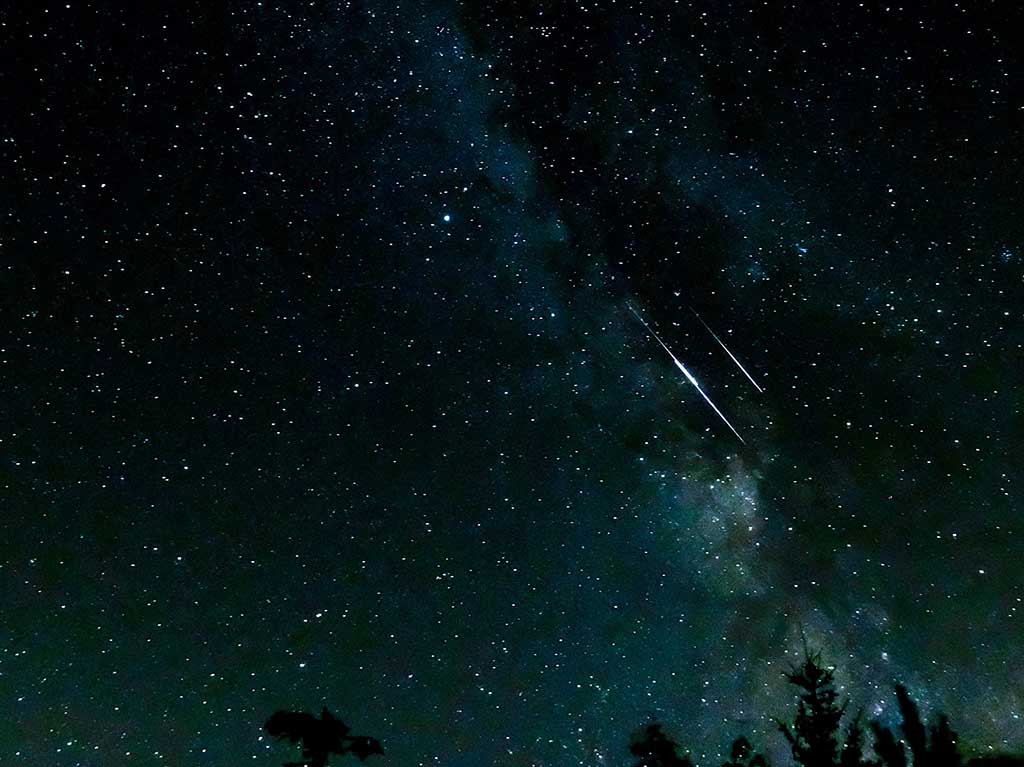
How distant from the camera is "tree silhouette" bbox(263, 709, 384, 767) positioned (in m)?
11.3

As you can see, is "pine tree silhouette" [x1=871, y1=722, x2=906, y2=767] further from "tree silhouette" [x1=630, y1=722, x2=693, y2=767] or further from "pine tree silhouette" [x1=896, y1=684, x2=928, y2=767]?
"tree silhouette" [x1=630, y1=722, x2=693, y2=767]

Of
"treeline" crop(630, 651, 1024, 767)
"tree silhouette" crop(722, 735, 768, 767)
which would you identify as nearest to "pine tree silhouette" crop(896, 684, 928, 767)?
"treeline" crop(630, 651, 1024, 767)

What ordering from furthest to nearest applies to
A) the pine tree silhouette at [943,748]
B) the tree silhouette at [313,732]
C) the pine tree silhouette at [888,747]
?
the tree silhouette at [313,732]
the pine tree silhouette at [888,747]
the pine tree silhouette at [943,748]

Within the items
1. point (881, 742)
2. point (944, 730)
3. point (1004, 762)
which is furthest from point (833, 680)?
point (1004, 762)

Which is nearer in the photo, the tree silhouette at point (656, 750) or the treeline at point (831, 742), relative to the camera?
the treeline at point (831, 742)

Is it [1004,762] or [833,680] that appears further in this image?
[833,680]

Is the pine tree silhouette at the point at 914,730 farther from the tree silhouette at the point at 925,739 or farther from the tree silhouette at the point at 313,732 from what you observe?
the tree silhouette at the point at 313,732

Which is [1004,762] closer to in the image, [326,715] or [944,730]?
[944,730]

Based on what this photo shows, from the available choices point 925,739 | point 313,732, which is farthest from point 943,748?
point 313,732

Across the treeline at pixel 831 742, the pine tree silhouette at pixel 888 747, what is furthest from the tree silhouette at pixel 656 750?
the pine tree silhouette at pixel 888 747

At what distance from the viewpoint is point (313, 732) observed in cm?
1137

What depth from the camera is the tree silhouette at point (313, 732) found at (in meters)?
11.3

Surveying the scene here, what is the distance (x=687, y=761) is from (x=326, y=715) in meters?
6.99

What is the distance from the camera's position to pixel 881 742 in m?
6.90
